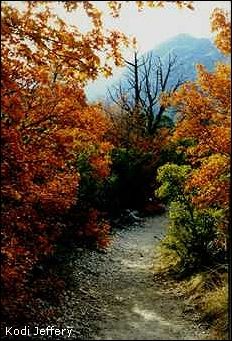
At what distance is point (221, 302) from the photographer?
10.9 metres

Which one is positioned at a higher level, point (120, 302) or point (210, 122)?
point (210, 122)

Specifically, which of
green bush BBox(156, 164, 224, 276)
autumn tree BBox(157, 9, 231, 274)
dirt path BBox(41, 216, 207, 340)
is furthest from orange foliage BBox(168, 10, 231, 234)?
dirt path BBox(41, 216, 207, 340)

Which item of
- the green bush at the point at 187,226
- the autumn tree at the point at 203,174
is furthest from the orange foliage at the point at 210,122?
the green bush at the point at 187,226

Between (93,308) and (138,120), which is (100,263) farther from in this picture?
(138,120)

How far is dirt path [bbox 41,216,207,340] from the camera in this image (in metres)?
10.4

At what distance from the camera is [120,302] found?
12.5 meters

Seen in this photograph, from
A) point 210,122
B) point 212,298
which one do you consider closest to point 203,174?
point 210,122

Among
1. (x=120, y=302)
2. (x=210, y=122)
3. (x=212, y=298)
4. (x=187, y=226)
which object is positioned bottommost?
(x=120, y=302)

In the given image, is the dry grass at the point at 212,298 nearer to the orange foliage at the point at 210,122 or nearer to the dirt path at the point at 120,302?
the dirt path at the point at 120,302

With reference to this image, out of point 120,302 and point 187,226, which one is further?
point 187,226

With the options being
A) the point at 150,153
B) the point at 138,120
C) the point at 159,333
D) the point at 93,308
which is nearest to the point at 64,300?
the point at 93,308

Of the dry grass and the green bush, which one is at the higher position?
the green bush

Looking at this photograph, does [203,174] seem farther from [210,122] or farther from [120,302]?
[120,302]

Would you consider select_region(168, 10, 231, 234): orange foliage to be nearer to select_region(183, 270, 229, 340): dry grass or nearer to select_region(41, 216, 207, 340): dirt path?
select_region(183, 270, 229, 340): dry grass
